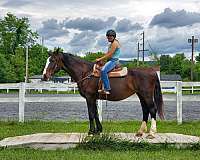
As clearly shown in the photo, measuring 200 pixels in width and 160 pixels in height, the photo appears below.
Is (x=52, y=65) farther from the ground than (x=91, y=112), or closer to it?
farther from the ground

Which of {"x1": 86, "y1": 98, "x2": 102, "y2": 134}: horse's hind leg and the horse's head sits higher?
the horse's head

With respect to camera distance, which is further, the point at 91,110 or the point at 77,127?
the point at 77,127

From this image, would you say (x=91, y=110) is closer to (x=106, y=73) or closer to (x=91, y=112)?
(x=91, y=112)

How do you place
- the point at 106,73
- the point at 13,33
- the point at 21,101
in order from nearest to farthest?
the point at 106,73 < the point at 21,101 < the point at 13,33

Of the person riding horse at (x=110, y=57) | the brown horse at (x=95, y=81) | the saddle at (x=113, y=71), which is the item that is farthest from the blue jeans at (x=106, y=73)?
the brown horse at (x=95, y=81)

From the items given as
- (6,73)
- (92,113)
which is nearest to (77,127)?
(92,113)

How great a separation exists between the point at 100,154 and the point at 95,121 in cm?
199

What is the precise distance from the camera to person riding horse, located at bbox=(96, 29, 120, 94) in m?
9.27

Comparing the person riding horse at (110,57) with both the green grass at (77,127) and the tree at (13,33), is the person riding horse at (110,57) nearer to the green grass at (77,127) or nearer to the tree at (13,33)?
the green grass at (77,127)

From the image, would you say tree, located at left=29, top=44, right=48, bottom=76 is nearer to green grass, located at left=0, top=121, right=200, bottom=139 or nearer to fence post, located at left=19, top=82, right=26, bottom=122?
fence post, located at left=19, top=82, right=26, bottom=122

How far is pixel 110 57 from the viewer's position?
938 centimetres

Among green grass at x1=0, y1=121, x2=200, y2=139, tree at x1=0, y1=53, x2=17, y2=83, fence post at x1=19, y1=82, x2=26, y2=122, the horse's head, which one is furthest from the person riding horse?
tree at x1=0, y1=53, x2=17, y2=83

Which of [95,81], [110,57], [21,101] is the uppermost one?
[110,57]

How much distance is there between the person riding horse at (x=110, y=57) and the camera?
30.4ft
